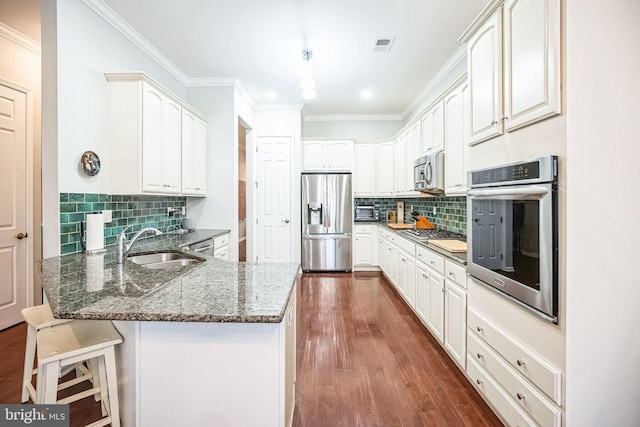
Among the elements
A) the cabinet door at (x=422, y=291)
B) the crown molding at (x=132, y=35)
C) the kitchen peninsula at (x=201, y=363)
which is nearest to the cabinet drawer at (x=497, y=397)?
the cabinet door at (x=422, y=291)

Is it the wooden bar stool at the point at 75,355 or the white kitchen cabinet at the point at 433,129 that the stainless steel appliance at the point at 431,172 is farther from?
the wooden bar stool at the point at 75,355

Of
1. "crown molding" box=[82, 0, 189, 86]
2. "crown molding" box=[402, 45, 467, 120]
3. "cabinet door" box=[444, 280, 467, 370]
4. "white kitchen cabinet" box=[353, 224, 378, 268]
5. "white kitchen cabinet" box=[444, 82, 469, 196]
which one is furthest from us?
"white kitchen cabinet" box=[353, 224, 378, 268]

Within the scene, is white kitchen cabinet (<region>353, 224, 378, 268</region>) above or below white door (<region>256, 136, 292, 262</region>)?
below

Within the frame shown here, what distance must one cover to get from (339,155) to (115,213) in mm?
3491

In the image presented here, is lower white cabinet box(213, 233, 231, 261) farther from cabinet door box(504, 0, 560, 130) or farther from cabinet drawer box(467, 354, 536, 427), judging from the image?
cabinet door box(504, 0, 560, 130)

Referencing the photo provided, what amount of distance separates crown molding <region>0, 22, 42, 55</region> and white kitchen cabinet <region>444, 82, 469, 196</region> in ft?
13.4

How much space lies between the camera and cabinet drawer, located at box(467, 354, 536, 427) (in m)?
1.38

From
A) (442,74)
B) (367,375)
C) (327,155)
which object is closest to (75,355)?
(367,375)

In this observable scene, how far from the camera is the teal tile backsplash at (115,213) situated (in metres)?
2.08

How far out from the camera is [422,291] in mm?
2770

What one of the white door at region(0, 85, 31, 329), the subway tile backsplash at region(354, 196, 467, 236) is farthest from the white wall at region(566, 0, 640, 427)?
the white door at region(0, 85, 31, 329)

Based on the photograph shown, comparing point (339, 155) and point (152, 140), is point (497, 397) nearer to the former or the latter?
Result: point (152, 140)

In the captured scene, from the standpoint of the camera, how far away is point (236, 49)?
3.07 m

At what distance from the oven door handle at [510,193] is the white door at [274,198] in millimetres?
3399
